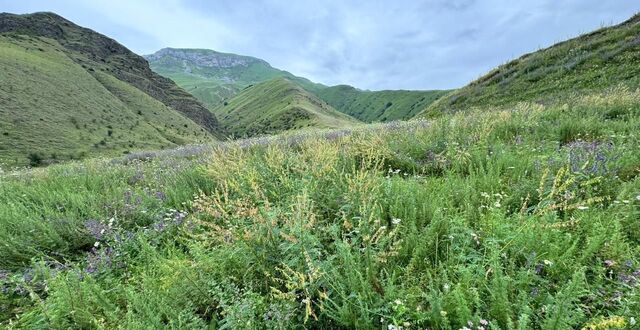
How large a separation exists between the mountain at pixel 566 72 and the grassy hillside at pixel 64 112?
71015 mm

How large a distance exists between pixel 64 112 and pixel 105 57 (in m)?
82.8

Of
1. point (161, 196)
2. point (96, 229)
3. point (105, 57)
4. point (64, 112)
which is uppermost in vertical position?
point (105, 57)

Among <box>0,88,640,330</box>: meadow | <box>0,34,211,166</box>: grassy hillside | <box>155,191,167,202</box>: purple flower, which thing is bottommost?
<box>0,34,211,166</box>: grassy hillside

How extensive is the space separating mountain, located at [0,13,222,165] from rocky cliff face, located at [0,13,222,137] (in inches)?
16.2

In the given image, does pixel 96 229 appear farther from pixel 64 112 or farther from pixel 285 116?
pixel 285 116

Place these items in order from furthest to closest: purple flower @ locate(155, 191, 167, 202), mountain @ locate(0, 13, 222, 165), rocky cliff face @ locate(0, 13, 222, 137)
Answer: rocky cliff face @ locate(0, 13, 222, 137) < mountain @ locate(0, 13, 222, 165) < purple flower @ locate(155, 191, 167, 202)

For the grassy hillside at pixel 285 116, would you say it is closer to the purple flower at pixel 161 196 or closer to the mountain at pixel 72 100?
the mountain at pixel 72 100

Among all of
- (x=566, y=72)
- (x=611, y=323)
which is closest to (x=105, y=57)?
(x=566, y=72)

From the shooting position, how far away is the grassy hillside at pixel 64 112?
67812 millimetres

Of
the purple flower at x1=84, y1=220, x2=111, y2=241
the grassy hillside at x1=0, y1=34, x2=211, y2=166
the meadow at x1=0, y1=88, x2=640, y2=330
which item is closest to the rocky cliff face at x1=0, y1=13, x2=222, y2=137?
the grassy hillside at x1=0, y1=34, x2=211, y2=166

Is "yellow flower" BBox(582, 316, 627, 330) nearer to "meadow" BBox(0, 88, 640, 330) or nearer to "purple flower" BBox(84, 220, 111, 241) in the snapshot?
"meadow" BBox(0, 88, 640, 330)

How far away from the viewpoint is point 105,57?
148750 millimetres

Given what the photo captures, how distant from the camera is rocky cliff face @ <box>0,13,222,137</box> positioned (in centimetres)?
12975

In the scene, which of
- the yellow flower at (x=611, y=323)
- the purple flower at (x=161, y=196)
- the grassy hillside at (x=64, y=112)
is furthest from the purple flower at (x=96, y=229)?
the grassy hillside at (x=64, y=112)
